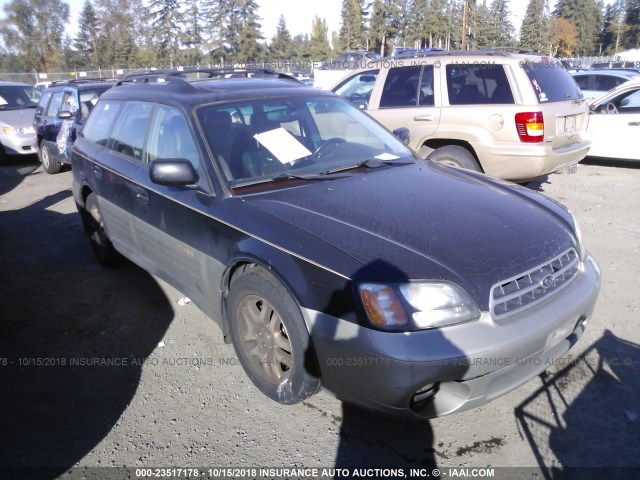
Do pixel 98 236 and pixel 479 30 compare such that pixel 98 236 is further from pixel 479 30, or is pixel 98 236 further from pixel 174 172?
pixel 479 30

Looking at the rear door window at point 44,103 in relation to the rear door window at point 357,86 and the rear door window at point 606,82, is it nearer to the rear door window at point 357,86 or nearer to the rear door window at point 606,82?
the rear door window at point 357,86

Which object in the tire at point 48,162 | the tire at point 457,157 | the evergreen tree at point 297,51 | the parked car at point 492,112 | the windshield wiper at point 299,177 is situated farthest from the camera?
the evergreen tree at point 297,51

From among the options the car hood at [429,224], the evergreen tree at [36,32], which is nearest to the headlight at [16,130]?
the car hood at [429,224]

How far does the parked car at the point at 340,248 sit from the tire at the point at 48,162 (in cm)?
714

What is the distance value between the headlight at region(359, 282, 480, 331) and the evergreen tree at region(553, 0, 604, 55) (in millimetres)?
89900

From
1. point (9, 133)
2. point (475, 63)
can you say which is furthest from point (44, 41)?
point (475, 63)

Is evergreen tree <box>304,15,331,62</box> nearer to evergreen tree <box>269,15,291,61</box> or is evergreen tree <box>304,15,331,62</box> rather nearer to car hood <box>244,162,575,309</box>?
evergreen tree <box>269,15,291,61</box>

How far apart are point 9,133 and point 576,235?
12506 millimetres

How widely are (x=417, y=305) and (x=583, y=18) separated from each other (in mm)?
94305

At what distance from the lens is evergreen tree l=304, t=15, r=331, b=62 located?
81.9 m

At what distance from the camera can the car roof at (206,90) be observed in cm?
358

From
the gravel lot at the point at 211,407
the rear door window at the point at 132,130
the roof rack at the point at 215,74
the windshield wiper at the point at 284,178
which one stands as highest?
the roof rack at the point at 215,74

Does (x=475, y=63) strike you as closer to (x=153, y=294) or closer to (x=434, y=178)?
(x=434, y=178)

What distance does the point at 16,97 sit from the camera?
1288 centimetres
